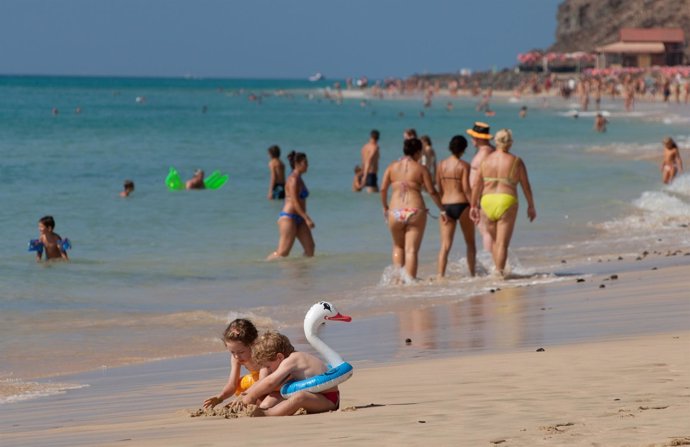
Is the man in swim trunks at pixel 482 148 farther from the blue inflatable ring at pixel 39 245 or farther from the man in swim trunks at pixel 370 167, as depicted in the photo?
the man in swim trunks at pixel 370 167

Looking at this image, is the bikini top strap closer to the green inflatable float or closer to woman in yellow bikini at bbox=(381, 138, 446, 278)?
woman in yellow bikini at bbox=(381, 138, 446, 278)

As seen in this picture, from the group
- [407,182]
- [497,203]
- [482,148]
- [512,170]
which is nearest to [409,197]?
[407,182]

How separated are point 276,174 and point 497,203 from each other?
9.48 metres

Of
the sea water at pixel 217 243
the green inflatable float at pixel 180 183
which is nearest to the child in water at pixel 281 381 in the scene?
the sea water at pixel 217 243

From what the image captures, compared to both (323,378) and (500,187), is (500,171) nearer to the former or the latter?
(500,187)

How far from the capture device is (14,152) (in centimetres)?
3844

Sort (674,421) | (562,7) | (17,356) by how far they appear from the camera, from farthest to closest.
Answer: (562,7), (17,356), (674,421)

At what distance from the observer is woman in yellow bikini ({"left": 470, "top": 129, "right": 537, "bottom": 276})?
1127 centimetres

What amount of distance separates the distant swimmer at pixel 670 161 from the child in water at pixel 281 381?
16524 mm

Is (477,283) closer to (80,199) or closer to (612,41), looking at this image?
(80,199)

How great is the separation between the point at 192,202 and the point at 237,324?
17003 millimetres

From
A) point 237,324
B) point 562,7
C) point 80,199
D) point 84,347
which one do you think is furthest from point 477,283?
point 562,7

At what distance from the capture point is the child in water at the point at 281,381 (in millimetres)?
5715

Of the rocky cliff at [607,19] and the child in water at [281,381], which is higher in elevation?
the rocky cliff at [607,19]
